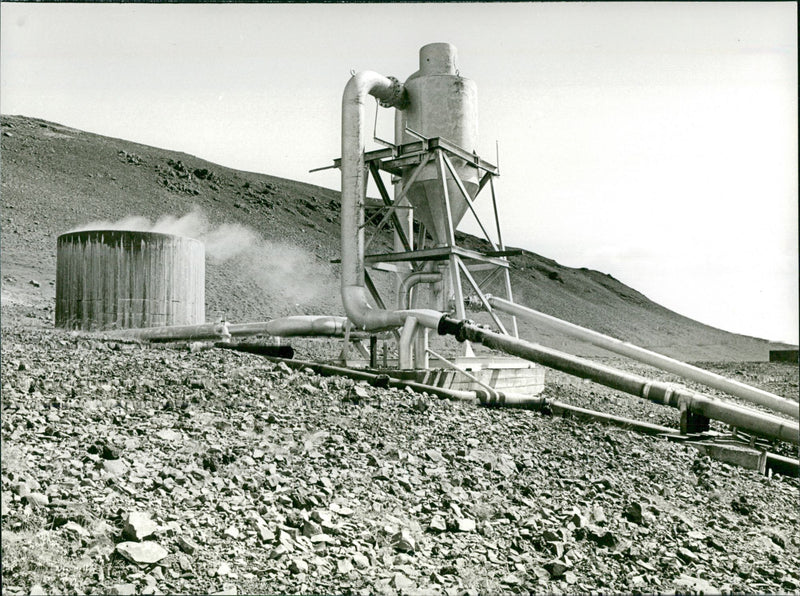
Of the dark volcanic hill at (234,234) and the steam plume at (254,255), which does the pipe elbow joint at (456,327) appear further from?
the steam plume at (254,255)

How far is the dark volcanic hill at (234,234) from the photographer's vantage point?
29.4 meters

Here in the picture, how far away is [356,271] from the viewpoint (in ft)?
40.6

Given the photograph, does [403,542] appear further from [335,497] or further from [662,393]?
[662,393]

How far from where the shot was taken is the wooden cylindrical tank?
13398mm

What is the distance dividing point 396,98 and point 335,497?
396 inches

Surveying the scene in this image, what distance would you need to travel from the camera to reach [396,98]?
44.0 feet

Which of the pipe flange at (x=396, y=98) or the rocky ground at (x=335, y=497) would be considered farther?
the pipe flange at (x=396, y=98)

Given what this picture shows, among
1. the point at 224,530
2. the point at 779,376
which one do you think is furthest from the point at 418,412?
the point at 779,376

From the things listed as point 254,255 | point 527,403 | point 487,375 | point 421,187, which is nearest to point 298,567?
point 527,403

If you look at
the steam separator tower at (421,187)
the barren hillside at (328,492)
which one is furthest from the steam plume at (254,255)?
the barren hillside at (328,492)

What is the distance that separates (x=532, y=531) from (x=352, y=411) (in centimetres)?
281

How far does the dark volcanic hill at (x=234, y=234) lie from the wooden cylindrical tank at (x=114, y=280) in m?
7.11

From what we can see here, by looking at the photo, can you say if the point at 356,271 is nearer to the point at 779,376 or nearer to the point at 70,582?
the point at 70,582

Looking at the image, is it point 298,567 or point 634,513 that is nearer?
point 298,567
